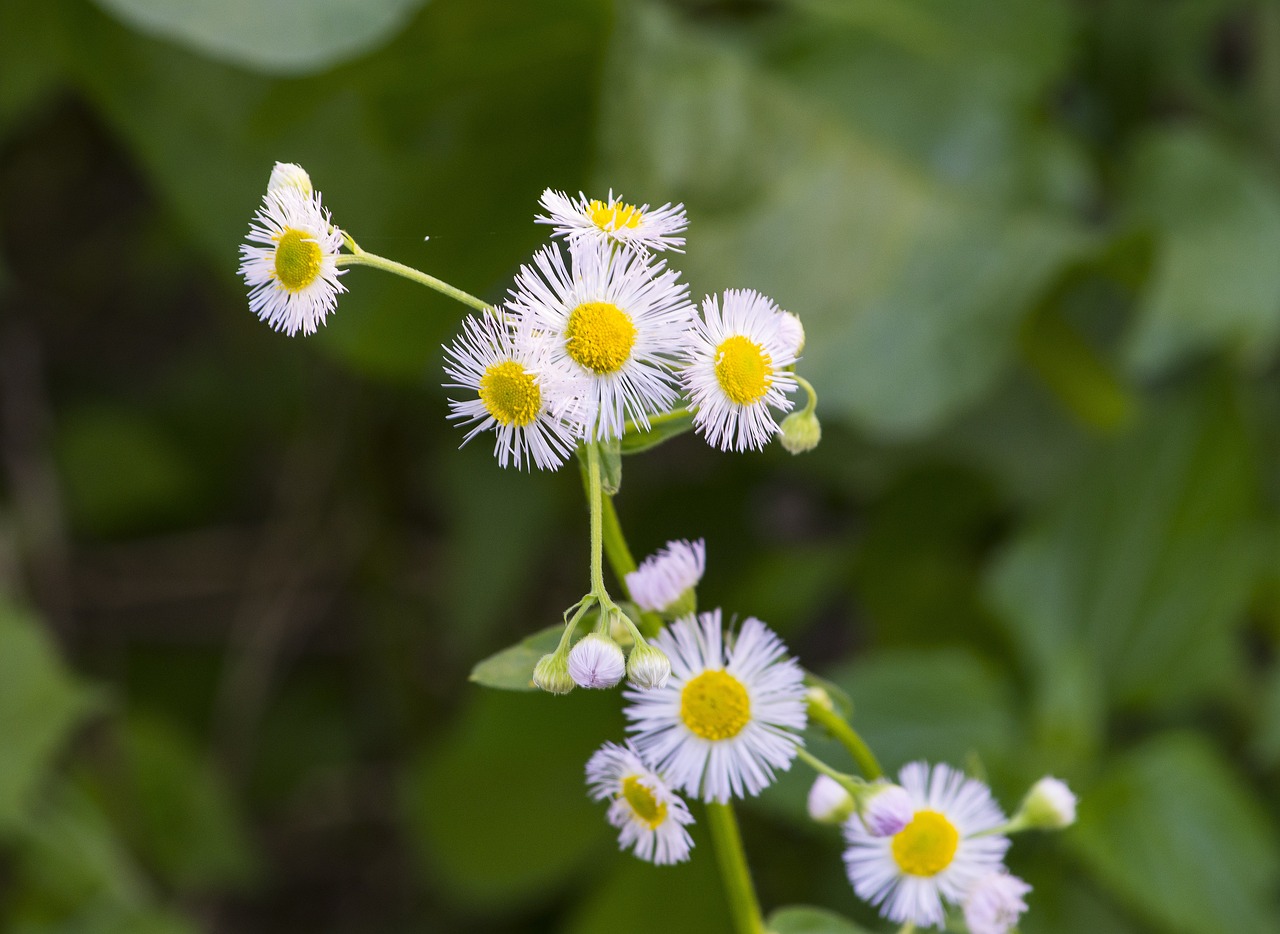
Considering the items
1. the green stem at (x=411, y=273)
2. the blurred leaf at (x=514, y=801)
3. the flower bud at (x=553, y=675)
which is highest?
the blurred leaf at (x=514, y=801)

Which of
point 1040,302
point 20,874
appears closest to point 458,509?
point 20,874

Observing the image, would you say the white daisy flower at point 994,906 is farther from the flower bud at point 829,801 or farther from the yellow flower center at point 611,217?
the yellow flower center at point 611,217

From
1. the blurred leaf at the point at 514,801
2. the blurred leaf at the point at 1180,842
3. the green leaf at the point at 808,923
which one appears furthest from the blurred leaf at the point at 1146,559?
the green leaf at the point at 808,923

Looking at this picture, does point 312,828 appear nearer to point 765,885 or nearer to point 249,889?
point 249,889

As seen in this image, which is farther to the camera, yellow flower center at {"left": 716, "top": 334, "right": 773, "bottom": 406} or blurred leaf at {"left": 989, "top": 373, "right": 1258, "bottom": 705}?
blurred leaf at {"left": 989, "top": 373, "right": 1258, "bottom": 705}

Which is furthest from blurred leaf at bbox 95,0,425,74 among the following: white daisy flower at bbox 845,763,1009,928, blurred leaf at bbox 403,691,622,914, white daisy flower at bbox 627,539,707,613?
blurred leaf at bbox 403,691,622,914

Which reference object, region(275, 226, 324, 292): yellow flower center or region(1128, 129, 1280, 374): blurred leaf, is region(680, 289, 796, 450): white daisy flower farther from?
region(1128, 129, 1280, 374): blurred leaf
